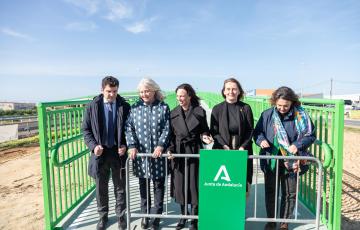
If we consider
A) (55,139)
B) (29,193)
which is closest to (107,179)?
(55,139)

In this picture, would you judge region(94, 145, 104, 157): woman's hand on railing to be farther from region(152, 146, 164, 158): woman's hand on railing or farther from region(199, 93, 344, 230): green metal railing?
region(199, 93, 344, 230): green metal railing

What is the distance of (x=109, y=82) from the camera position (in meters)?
3.30

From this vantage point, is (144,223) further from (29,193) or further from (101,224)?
(29,193)

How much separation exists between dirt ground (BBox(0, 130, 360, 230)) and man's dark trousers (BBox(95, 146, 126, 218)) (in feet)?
9.36

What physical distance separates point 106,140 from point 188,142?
1001mm

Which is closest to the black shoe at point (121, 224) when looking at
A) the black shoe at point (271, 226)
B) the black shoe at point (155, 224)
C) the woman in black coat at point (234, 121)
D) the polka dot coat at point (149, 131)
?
the black shoe at point (155, 224)

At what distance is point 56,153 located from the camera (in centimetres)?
332

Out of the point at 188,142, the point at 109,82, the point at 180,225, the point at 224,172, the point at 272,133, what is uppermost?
the point at 109,82

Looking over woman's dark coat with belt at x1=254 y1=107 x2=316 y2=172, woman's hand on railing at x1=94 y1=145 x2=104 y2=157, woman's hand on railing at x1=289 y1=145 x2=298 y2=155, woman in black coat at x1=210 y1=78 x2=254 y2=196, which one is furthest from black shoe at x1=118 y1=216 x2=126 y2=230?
woman's hand on railing at x1=289 y1=145 x2=298 y2=155

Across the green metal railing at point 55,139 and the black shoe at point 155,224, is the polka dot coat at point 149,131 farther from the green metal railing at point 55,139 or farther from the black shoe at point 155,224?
the green metal railing at point 55,139

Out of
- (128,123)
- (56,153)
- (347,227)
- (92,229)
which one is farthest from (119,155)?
(347,227)

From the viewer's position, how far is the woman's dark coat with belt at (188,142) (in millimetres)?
3338

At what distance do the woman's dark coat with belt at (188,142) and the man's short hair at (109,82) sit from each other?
0.79 meters

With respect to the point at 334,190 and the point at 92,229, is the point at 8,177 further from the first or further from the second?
the point at 334,190
